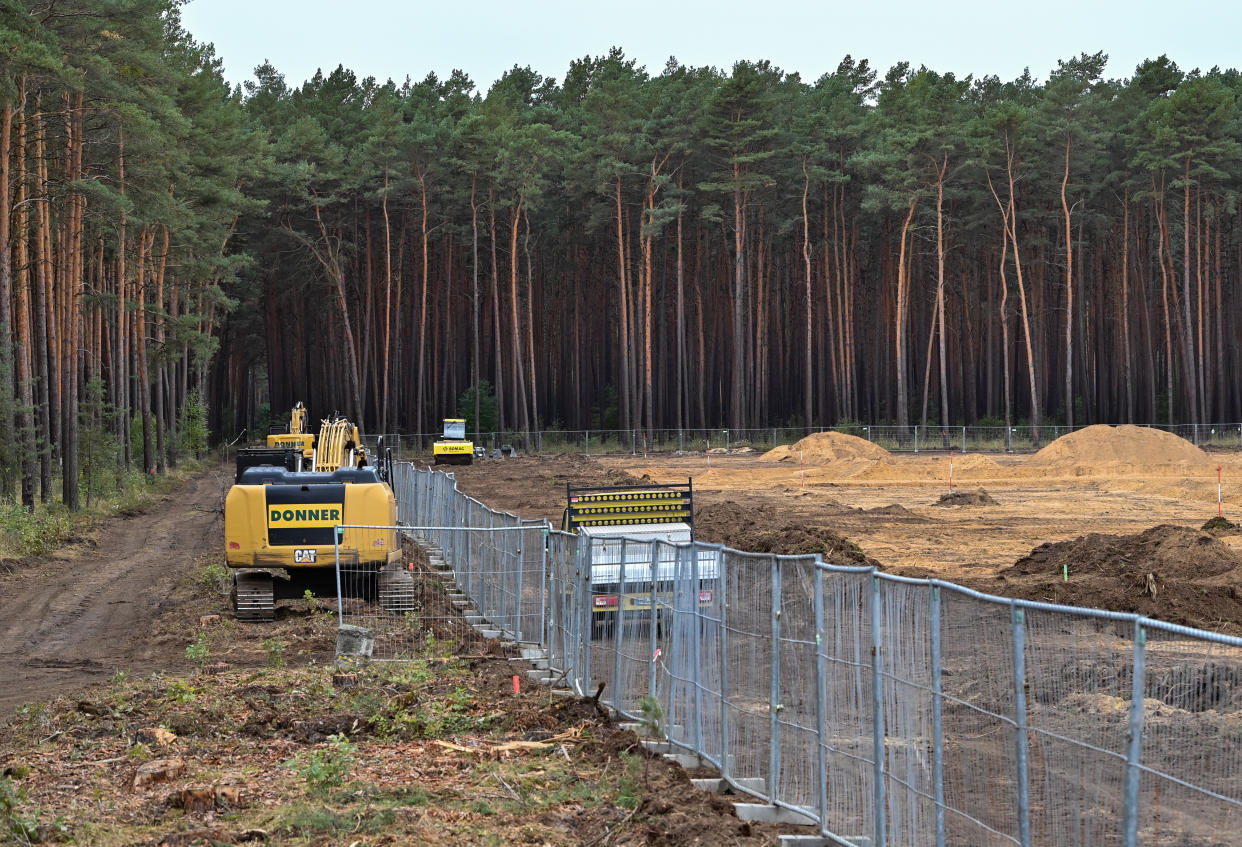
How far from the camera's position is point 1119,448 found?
54.5 meters

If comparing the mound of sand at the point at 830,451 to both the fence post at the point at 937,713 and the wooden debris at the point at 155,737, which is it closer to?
the wooden debris at the point at 155,737

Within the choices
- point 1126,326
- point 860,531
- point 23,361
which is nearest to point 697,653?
point 860,531

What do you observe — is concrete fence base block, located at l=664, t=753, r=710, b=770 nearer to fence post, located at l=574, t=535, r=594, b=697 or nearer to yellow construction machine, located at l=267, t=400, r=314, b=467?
fence post, located at l=574, t=535, r=594, b=697

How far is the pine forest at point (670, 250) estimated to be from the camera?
6462 cm

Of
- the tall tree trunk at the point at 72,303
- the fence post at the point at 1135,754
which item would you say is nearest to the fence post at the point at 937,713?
the fence post at the point at 1135,754

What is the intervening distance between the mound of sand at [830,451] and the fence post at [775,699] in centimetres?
5060

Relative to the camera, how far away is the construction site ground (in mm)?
9430

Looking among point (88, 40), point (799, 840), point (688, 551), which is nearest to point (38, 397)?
point (88, 40)

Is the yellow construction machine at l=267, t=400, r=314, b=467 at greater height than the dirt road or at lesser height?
greater

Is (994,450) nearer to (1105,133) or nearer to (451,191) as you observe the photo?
(1105,133)

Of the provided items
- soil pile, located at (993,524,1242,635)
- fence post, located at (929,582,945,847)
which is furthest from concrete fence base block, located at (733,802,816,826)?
soil pile, located at (993,524,1242,635)

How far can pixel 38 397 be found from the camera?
4069 centimetres

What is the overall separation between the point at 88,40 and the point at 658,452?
40431 millimetres

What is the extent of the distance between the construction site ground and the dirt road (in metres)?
0.07
